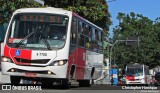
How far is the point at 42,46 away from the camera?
17.3 m

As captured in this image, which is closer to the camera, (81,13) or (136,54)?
(81,13)

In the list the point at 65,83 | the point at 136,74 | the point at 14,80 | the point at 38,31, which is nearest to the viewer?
the point at 38,31

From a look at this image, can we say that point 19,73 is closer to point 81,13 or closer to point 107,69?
point 81,13

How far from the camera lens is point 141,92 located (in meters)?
15.6

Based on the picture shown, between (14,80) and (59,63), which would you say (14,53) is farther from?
(59,63)

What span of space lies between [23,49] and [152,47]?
62.9 metres

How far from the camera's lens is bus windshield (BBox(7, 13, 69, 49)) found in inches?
683

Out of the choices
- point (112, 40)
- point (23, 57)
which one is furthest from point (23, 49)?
point (112, 40)

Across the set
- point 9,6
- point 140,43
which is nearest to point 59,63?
point 9,6

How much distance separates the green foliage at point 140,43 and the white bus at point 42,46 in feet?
188

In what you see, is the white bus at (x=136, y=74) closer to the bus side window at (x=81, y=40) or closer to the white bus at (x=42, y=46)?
the bus side window at (x=81, y=40)

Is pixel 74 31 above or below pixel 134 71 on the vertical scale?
above

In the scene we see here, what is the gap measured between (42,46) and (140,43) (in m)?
59.0

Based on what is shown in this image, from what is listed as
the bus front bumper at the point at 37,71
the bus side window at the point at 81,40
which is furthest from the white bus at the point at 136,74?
the bus front bumper at the point at 37,71
